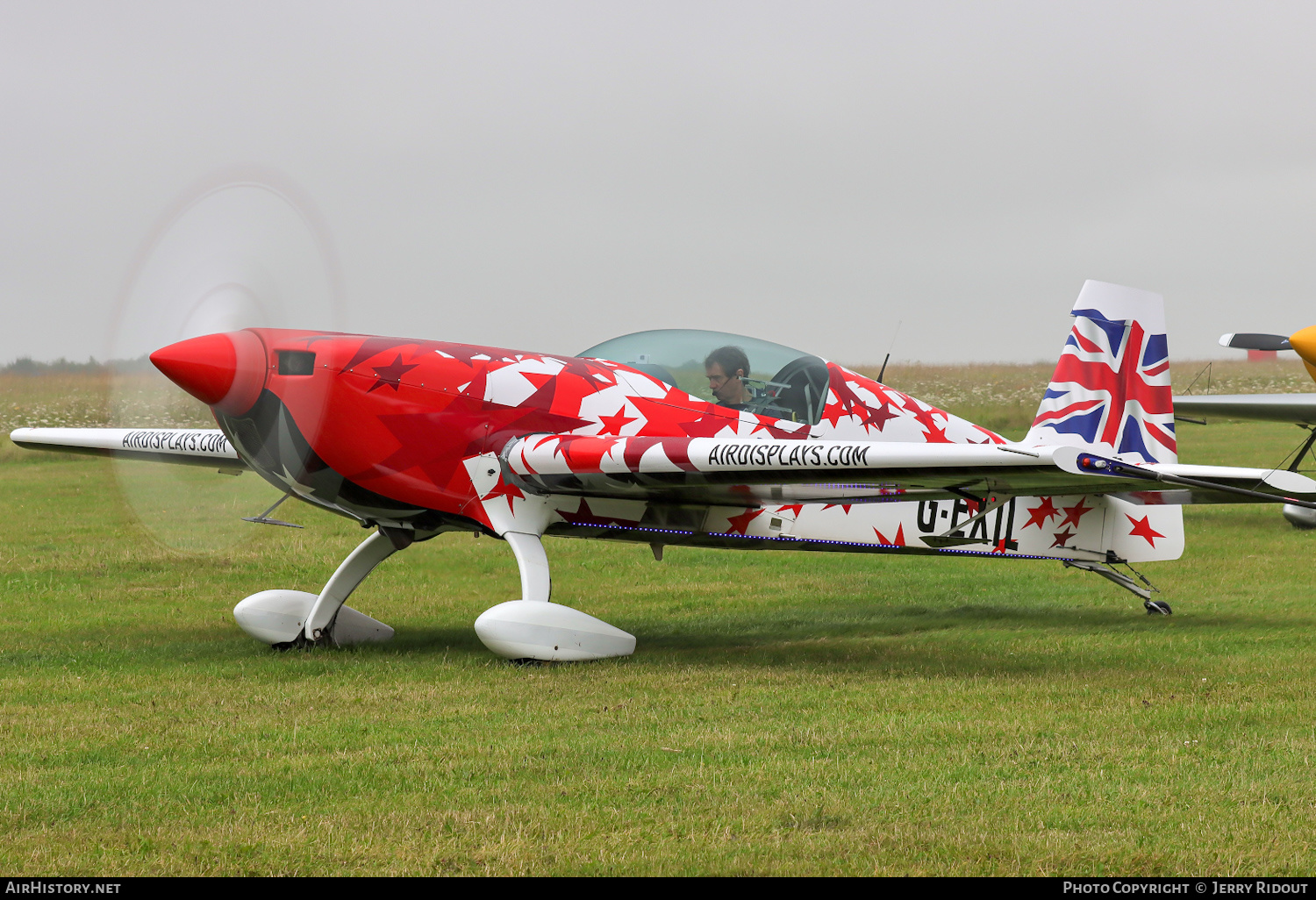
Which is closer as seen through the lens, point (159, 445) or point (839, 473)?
point (839, 473)

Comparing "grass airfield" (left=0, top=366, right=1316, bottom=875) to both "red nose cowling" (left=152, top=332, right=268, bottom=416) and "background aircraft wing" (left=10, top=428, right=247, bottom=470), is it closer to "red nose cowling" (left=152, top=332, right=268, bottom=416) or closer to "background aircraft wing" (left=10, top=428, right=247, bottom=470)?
"background aircraft wing" (left=10, top=428, right=247, bottom=470)

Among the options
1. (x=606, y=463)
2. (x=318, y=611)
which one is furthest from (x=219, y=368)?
(x=606, y=463)

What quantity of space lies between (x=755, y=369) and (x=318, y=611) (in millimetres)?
3937

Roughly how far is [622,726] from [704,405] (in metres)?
3.50

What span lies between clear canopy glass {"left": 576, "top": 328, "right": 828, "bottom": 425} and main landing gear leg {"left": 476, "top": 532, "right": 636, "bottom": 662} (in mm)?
1834

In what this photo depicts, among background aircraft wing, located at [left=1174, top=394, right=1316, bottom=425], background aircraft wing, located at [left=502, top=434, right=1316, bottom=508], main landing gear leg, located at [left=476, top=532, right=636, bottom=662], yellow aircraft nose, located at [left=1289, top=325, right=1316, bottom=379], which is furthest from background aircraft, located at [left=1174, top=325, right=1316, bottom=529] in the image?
main landing gear leg, located at [left=476, top=532, right=636, bottom=662]

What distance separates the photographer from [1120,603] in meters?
12.0

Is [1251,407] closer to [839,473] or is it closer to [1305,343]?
[1305,343]

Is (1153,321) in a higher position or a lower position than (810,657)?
higher

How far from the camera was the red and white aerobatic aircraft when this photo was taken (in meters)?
8.36

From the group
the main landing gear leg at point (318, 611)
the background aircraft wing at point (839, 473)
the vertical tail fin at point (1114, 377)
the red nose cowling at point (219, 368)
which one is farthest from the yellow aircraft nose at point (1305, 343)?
the red nose cowling at point (219, 368)

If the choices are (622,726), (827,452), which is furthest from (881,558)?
(622,726)

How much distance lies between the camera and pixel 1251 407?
718 inches

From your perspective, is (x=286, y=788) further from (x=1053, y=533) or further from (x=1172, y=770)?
(x=1053, y=533)
